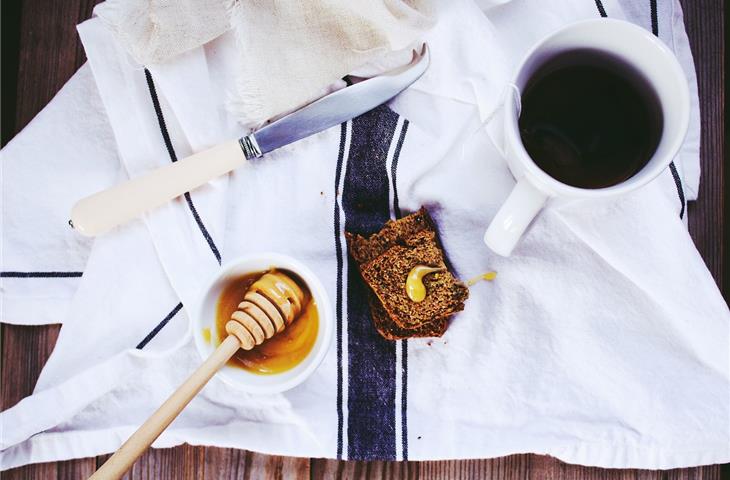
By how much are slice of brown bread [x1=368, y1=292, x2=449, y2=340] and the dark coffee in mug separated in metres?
0.20

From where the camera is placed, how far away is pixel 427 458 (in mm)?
686

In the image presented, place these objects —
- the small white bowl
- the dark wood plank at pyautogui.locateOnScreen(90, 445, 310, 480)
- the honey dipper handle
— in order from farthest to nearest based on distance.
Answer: the dark wood plank at pyautogui.locateOnScreen(90, 445, 310, 480)
the small white bowl
the honey dipper handle

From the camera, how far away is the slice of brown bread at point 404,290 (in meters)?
0.64

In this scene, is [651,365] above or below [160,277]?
below

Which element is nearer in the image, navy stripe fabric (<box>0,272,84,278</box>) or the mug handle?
the mug handle

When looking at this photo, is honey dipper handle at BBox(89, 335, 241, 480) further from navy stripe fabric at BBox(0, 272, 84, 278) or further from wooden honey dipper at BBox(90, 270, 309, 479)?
navy stripe fabric at BBox(0, 272, 84, 278)

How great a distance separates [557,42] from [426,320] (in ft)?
0.97

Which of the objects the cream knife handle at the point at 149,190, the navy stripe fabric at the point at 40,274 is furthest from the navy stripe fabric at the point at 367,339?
the navy stripe fabric at the point at 40,274

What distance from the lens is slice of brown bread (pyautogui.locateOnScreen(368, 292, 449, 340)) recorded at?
0.66 m

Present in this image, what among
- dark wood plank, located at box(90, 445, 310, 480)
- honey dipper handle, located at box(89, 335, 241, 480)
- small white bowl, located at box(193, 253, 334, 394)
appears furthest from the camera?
dark wood plank, located at box(90, 445, 310, 480)

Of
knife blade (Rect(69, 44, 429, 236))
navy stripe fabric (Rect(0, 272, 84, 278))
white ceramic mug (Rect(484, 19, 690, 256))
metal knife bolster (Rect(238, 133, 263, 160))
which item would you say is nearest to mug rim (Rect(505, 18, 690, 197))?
white ceramic mug (Rect(484, 19, 690, 256))

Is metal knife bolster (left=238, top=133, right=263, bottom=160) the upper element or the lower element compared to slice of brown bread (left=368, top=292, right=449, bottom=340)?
upper

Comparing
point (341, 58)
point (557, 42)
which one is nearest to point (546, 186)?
point (557, 42)

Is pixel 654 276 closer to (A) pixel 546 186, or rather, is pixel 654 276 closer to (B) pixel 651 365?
(B) pixel 651 365
